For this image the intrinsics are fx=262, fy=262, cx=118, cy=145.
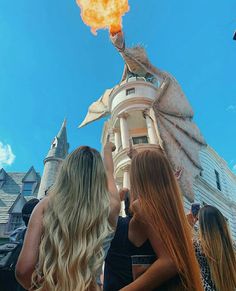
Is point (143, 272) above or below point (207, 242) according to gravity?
below

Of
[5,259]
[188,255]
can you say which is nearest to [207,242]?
[188,255]

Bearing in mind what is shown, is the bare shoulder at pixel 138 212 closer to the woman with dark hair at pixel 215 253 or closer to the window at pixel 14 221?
the woman with dark hair at pixel 215 253

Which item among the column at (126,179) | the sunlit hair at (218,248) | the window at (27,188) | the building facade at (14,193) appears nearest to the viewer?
the sunlit hair at (218,248)

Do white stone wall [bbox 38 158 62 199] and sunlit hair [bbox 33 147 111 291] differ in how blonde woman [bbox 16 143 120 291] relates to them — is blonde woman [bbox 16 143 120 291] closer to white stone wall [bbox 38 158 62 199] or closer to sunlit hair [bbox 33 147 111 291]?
sunlit hair [bbox 33 147 111 291]

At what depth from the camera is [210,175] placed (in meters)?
21.0

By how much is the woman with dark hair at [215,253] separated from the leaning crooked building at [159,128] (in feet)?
26.8

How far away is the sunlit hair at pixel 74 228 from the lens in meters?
1.68

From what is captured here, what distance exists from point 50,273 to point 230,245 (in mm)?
1992

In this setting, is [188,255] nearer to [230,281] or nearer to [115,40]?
[230,281]

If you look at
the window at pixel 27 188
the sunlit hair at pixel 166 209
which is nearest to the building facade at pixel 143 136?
the sunlit hair at pixel 166 209

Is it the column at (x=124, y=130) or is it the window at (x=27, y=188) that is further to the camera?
the window at (x=27, y=188)

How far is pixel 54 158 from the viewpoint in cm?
3153

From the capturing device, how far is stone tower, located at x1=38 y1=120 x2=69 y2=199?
89.1 ft

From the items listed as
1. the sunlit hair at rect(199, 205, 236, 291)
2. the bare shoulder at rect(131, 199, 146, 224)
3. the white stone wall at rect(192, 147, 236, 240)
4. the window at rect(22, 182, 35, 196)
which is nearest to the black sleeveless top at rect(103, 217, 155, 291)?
the bare shoulder at rect(131, 199, 146, 224)
